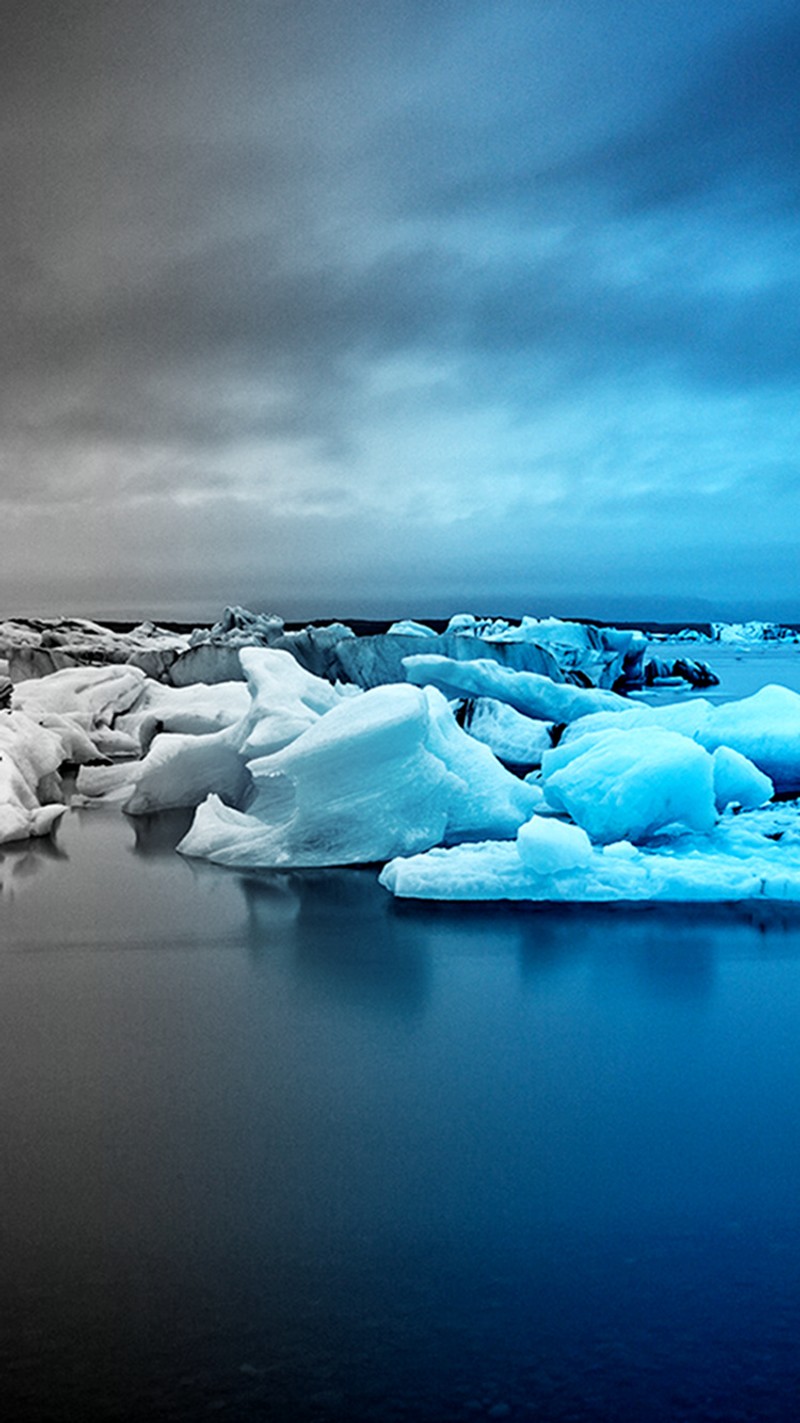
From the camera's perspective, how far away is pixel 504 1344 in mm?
1131

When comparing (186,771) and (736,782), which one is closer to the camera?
(736,782)

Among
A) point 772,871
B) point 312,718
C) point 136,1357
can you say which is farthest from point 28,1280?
point 312,718

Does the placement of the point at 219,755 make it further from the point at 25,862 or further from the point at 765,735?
the point at 765,735

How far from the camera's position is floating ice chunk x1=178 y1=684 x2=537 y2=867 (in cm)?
376

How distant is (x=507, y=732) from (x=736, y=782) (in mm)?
2305

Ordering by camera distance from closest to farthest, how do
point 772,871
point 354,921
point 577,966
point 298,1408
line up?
point 298,1408 → point 577,966 → point 354,921 → point 772,871

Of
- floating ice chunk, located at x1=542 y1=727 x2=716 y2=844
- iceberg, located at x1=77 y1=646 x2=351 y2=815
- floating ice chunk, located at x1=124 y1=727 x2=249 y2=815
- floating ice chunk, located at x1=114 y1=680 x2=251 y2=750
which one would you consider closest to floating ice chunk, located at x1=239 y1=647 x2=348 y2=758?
iceberg, located at x1=77 y1=646 x2=351 y2=815

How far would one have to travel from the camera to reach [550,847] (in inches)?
122

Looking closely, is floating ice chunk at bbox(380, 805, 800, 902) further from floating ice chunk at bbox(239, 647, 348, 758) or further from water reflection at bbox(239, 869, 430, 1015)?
floating ice chunk at bbox(239, 647, 348, 758)

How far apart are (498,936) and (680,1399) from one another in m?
1.78

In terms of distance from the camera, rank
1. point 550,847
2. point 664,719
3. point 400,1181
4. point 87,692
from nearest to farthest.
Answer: point 400,1181
point 550,847
point 664,719
point 87,692

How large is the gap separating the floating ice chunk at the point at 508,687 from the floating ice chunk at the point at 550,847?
16.7 ft

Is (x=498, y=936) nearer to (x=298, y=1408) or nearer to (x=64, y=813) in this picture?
(x=298, y=1408)

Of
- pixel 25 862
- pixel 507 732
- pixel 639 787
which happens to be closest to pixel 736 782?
pixel 639 787
